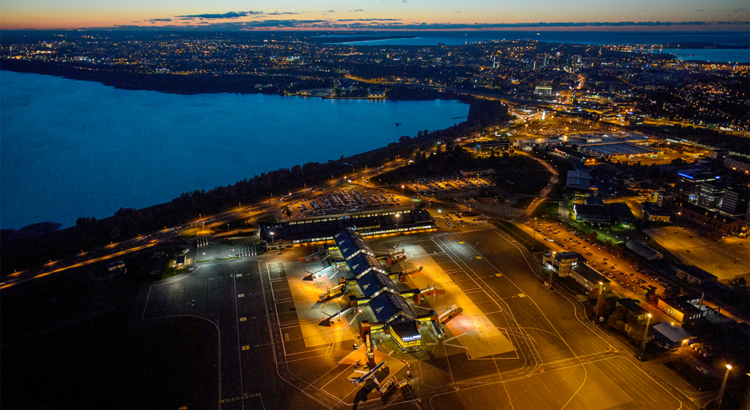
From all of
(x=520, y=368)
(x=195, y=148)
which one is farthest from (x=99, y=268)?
(x=195, y=148)

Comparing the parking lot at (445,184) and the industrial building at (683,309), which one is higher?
the industrial building at (683,309)

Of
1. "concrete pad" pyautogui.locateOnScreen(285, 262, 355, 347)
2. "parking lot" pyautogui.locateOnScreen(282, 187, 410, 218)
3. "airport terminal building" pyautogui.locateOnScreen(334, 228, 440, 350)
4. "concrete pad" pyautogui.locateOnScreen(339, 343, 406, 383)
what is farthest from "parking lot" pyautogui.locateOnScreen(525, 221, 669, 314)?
"concrete pad" pyautogui.locateOnScreen(285, 262, 355, 347)

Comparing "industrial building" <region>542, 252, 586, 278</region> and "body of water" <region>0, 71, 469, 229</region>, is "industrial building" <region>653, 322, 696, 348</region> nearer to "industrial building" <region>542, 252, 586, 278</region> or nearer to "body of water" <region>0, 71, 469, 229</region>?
"industrial building" <region>542, 252, 586, 278</region>

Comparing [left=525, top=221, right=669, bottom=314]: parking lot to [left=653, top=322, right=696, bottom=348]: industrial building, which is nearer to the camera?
[left=653, top=322, right=696, bottom=348]: industrial building

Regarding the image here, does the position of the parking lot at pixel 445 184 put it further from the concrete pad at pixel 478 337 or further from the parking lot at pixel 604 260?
the concrete pad at pixel 478 337

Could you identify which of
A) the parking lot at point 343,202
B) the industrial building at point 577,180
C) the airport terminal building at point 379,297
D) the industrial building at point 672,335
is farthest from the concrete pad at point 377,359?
the industrial building at point 577,180

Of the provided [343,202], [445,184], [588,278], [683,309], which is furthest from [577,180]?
[683,309]

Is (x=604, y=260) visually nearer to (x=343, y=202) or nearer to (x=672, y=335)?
(x=672, y=335)

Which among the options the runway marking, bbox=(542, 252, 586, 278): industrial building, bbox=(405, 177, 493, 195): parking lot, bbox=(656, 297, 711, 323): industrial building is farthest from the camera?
bbox=(405, 177, 493, 195): parking lot

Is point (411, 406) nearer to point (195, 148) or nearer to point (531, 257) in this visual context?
point (531, 257)
